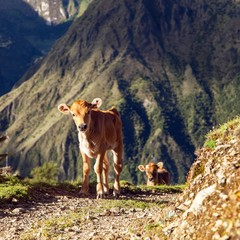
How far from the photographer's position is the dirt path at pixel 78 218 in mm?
10349

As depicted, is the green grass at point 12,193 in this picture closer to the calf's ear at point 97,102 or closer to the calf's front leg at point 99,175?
the calf's front leg at point 99,175

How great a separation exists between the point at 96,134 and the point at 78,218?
6.86 metres

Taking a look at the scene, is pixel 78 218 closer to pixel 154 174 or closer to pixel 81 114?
pixel 81 114

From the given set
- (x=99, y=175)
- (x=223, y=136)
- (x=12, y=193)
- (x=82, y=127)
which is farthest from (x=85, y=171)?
(x=223, y=136)

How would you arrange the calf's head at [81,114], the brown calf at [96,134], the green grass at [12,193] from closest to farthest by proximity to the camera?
the green grass at [12,193], the calf's head at [81,114], the brown calf at [96,134]

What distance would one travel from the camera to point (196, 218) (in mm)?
8320

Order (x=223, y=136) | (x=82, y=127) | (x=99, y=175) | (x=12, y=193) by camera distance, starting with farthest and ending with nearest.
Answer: (x=99, y=175)
(x=82, y=127)
(x=12, y=193)
(x=223, y=136)

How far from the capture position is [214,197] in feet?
27.0

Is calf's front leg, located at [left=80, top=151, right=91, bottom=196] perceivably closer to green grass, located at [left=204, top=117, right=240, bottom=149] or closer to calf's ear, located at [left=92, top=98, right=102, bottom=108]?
calf's ear, located at [left=92, top=98, right=102, bottom=108]

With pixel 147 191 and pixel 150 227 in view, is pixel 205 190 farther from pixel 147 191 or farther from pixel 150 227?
pixel 147 191

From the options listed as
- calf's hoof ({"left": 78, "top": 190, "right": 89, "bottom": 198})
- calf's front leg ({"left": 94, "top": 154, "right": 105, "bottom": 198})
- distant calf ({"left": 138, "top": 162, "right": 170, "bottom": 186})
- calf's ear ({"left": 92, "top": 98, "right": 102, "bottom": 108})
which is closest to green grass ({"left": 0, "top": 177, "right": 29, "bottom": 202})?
calf's hoof ({"left": 78, "top": 190, "right": 89, "bottom": 198})

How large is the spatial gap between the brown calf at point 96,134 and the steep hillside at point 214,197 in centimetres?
920

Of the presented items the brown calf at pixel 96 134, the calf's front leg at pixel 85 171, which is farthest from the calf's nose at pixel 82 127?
the calf's front leg at pixel 85 171

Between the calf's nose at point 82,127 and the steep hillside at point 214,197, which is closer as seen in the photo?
the steep hillside at point 214,197
